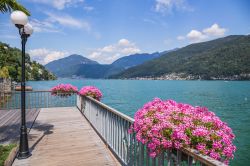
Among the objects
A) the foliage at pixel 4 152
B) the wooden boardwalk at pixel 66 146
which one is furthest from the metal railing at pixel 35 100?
the foliage at pixel 4 152

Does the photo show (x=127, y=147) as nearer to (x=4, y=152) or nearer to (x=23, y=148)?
(x=23, y=148)

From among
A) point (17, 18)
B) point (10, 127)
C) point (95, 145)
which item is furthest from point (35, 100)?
point (17, 18)

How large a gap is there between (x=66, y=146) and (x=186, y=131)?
4.41 metres

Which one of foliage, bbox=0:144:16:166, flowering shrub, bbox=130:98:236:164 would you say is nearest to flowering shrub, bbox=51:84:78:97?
foliage, bbox=0:144:16:166

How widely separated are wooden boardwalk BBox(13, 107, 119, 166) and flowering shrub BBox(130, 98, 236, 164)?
2.54m

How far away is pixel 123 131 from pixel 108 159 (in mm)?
893

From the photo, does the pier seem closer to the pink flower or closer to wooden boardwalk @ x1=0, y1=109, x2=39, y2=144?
wooden boardwalk @ x1=0, y1=109, x2=39, y2=144

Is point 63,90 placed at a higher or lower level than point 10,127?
higher

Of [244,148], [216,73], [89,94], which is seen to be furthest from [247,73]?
[89,94]

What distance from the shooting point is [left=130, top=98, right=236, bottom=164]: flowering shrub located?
2.33 meters

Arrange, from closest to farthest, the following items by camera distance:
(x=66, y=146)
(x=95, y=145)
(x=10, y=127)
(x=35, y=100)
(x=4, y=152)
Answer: (x=4, y=152) < (x=66, y=146) < (x=95, y=145) < (x=10, y=127) < (x=35, y=100)

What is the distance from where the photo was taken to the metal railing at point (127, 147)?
250 centimetres

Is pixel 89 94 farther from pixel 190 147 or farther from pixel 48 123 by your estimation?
pixel 190 147

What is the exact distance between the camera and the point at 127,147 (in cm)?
443
